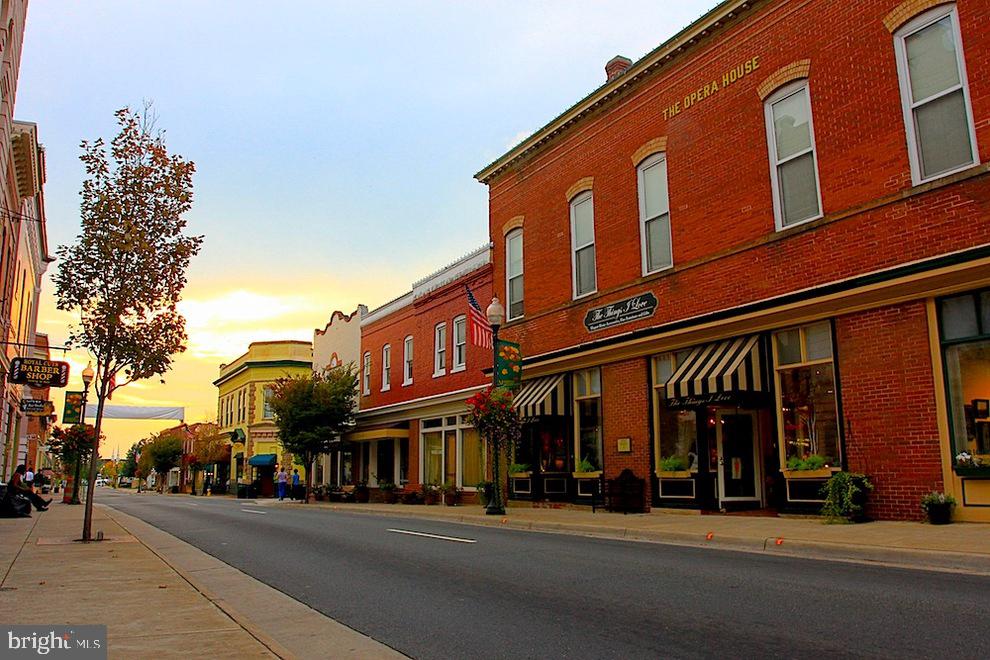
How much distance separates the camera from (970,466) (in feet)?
38.8

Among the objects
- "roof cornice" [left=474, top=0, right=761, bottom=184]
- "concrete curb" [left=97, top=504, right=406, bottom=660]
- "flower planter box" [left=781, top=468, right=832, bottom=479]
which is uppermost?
"roof cornice" [left=474, top=0, right=761, bottom=184]

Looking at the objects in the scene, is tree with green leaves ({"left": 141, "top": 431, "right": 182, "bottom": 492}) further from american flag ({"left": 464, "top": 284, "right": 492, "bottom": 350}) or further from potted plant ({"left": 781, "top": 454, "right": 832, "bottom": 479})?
potted plant ({"left": 781, "top": 454, "right": 832, "bottom": 479})

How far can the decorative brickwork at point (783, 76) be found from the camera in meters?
15.5

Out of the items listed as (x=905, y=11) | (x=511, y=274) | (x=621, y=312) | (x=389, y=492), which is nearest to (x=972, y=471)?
(x=905, y=11)

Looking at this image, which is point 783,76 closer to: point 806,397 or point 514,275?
point 806,397

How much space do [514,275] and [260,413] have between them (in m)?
33.6

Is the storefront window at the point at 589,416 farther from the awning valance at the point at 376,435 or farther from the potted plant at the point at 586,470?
the awning valance at the point at 376,435

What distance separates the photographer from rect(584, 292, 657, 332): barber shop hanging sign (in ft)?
61.8

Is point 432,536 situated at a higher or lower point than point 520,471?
lower

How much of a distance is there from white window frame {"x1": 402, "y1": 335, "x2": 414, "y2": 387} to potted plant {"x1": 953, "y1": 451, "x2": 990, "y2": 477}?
2261cm

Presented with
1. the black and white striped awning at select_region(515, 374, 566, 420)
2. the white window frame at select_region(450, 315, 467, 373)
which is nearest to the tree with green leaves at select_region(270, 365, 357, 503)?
the white window frame at select_region(450, 315, 467, 373)

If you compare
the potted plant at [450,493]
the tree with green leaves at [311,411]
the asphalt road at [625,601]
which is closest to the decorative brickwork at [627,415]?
the asphalt road at [625,601]

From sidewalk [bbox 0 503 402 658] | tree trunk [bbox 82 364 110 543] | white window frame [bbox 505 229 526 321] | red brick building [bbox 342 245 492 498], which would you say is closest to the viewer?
sidewalk [bbox 0 503 402 658]

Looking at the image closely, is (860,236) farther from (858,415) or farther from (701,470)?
(701,470)
